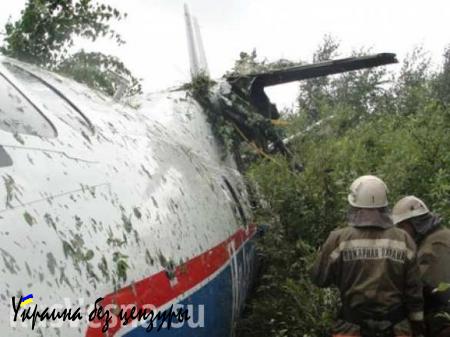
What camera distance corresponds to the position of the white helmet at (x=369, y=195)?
181 inches

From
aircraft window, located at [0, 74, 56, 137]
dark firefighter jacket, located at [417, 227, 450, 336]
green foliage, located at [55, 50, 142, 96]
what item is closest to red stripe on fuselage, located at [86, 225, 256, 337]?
aircraft window, located at [0, 74, 56, 137]

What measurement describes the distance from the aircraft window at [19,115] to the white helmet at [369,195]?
241 centimetres

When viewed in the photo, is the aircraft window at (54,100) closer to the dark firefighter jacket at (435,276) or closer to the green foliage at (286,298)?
the green foliage at (286,298)

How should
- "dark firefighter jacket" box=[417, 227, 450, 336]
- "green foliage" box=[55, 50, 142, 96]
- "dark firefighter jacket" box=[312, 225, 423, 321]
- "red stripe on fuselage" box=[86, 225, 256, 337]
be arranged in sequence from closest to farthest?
"red stripe on fuselage" box=[86, 225, 256, 337] → "dark firefighter jacket" box=[312, 225, 423, 321] → "dark firefighter jacket" box=[417, 227, 450, 336] → "green foliage" box=[55, 50, 142, 96]

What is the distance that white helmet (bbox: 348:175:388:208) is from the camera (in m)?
4.60

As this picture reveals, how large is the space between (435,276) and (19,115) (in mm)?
3341

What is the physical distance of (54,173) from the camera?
2586 mm

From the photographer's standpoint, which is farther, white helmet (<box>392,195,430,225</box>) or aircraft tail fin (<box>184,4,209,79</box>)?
aircraft tail fin (<box>184,4,209,79</box>)

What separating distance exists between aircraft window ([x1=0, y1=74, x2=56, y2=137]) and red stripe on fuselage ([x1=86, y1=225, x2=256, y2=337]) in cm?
79

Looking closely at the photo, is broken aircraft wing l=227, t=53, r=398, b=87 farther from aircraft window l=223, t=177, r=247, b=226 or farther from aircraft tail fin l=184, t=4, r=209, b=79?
aircraft window l=223, t=177, r=247, b=226

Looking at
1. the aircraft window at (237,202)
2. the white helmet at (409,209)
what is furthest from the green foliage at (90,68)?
the white helmet at (409,209)

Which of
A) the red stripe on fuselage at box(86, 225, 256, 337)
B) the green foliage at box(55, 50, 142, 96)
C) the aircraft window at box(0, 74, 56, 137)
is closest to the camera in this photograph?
the red stripe on fuselage at box(86, 225, 256, 337)

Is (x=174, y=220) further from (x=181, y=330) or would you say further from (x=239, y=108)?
(x=239, y=108)

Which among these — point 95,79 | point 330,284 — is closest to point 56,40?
point 95,79
